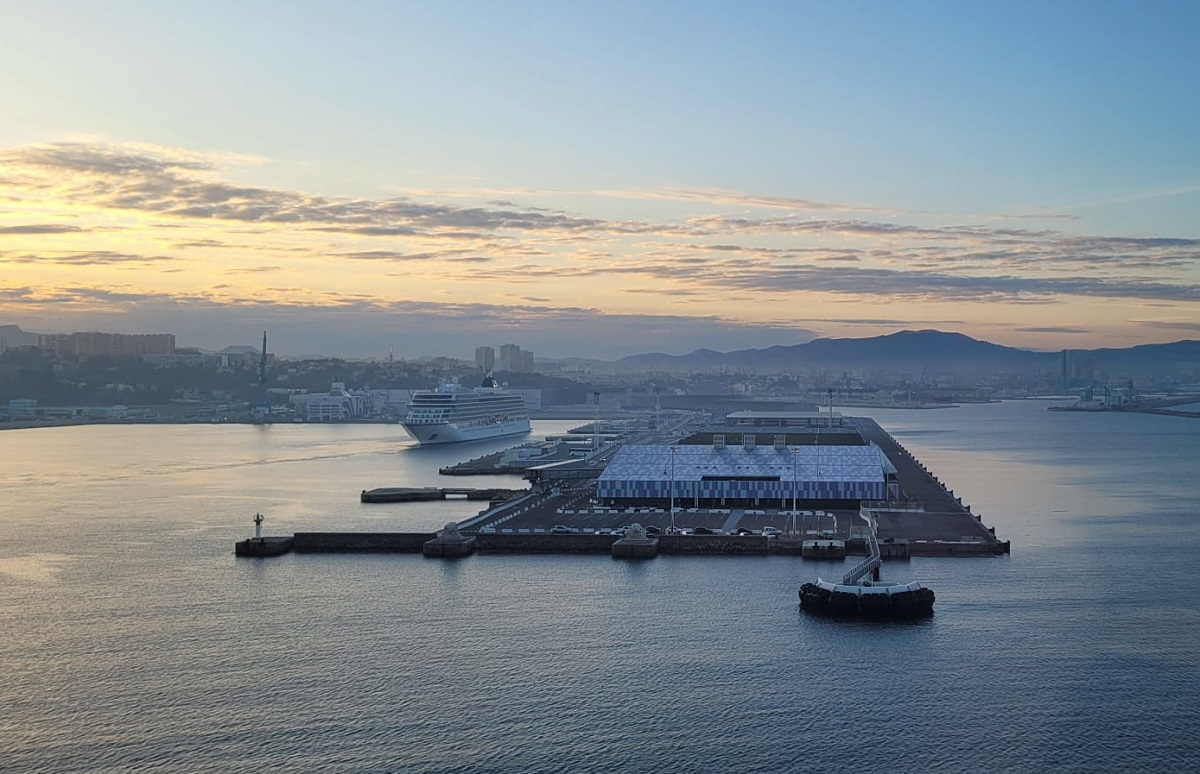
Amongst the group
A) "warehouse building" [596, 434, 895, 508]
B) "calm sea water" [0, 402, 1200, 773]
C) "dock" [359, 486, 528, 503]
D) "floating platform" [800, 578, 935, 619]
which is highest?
"warehouse building" [596, 434, 895, 508]

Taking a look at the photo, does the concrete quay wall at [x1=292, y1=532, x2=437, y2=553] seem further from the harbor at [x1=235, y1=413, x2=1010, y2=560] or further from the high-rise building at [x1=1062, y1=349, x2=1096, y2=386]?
the high-rise building at [x1=1062, y1=349, x2=1096, y2=386]

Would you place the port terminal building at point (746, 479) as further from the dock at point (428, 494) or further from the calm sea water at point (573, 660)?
the dock at point (428, 494)

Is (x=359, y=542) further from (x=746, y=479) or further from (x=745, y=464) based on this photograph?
(x=745, y=464)

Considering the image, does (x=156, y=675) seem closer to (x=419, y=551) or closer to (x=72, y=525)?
(x=419, y=551)

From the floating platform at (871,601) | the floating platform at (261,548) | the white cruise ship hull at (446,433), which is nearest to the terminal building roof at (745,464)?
the floating platform at (261,548)

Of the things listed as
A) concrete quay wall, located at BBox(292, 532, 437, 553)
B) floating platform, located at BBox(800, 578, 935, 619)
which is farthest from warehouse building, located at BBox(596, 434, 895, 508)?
floating platform, located at BBox(800, 578, 935, 619)

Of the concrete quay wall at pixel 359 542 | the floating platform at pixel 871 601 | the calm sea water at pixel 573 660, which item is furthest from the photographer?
the concrete quay wall at pixel 359 542

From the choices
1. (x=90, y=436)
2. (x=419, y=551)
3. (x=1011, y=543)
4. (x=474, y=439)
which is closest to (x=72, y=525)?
(x=419, y=551)
